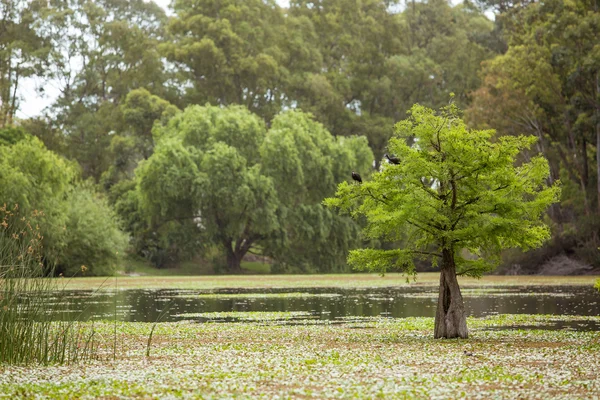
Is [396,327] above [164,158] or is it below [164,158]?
below

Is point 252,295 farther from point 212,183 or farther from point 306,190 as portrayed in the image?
point 306,190

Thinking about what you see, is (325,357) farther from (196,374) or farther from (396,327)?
(396,327)

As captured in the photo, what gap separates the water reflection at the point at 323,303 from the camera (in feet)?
95.5

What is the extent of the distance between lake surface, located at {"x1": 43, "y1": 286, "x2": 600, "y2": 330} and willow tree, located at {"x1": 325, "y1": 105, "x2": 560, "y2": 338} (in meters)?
3.77

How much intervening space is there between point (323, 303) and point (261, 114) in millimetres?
57275

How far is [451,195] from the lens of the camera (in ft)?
72.3

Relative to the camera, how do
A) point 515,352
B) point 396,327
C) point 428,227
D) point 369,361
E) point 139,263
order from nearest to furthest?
point 369,361, point 515,352, point 428,227, point 396,327, point 139,263

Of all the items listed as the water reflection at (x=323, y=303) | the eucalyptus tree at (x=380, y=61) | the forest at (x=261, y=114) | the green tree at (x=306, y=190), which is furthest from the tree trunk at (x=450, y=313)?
the eucalyptus tree at (x=380, y=61)

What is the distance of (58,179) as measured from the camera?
187 ft

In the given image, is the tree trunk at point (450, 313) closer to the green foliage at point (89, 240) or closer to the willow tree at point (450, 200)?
the willow tree at point (450, 200)

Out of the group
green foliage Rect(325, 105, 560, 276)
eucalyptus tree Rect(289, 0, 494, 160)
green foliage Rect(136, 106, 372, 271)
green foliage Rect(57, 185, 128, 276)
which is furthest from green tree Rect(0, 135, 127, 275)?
green foliage Rect(325, 105, 560, 276)

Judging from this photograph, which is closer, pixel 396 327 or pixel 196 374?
pixel 196 374

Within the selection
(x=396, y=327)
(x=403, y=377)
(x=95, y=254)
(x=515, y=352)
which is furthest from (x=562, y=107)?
(x=403, y=377)

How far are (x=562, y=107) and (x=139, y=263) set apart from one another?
1370 inches
